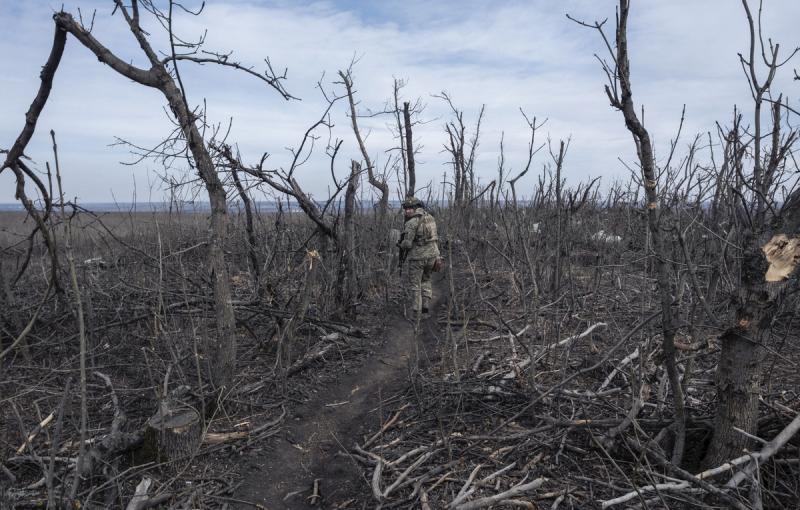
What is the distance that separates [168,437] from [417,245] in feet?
14.8

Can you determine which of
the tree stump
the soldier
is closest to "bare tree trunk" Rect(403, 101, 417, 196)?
the soldier

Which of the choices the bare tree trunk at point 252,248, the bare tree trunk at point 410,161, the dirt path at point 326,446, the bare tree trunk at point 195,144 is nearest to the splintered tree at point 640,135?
the dirt path at point 326,446

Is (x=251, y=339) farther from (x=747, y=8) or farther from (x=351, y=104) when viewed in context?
(x=351, y=104)

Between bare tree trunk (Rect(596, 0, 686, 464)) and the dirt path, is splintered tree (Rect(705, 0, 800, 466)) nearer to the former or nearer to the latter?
bare tree trunk (Rect(596, 0, 686, 464))

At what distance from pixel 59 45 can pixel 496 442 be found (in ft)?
15.8

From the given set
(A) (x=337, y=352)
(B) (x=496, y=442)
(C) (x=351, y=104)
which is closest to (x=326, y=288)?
(A) (x=337, y=352)

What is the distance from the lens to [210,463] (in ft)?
11.8

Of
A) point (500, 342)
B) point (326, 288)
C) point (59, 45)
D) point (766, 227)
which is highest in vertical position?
point (59, 45)

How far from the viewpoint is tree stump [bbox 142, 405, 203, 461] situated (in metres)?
3.34

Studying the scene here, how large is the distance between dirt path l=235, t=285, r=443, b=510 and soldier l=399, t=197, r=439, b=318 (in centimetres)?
164

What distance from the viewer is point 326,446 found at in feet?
13.0

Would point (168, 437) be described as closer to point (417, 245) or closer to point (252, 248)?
point (252, 248)

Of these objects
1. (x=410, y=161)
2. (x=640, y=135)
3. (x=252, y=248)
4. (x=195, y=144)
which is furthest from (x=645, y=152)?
(x=410, y=161)

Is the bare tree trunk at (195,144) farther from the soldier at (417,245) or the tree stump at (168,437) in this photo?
the soldier at (417,245)
